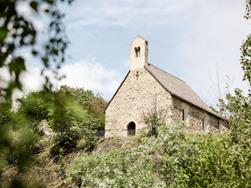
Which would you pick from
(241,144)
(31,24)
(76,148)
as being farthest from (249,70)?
(76,148)

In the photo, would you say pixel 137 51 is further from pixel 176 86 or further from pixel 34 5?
pixel 34 5

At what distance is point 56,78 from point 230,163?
43.3 feet

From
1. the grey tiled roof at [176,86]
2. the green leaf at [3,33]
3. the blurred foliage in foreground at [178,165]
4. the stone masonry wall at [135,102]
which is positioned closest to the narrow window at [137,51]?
the grey tiled roof at [176,86]

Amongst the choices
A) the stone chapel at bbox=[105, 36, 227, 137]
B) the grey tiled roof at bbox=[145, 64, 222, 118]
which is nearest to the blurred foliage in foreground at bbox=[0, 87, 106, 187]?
the stone chapel at bbox=[105, 36, 227, 137]

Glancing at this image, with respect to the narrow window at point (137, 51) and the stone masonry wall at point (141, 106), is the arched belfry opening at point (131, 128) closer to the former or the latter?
the stone masonry wall at point (141, 106)

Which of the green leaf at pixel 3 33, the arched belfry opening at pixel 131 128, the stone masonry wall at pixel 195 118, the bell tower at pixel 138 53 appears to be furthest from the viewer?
the bell tower at pixel 138 53

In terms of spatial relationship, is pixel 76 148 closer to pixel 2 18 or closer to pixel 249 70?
pixel 249 70

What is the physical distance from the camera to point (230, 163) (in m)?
14.6

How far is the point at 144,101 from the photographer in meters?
41.4

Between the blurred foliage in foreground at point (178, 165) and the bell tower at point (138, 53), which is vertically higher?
the bell tower at point (138, 53)

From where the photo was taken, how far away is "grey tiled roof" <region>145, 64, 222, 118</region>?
41.8 metres

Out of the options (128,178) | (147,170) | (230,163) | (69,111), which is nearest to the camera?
(69,111)

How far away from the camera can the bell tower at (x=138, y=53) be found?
43.2m

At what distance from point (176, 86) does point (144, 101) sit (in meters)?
A: 4.64
